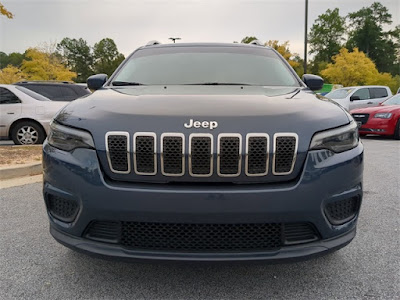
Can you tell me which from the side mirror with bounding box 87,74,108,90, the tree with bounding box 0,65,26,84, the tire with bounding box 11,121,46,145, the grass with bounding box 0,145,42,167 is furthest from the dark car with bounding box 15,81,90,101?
the tree with bounding box 0,65,26,84

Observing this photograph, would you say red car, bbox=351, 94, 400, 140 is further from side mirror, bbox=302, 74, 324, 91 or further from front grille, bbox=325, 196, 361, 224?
front grille, bbox=325, 196, 361, 224

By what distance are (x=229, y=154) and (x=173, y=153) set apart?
0.97 feet

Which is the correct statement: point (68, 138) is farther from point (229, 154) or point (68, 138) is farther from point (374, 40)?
point (374, 40)

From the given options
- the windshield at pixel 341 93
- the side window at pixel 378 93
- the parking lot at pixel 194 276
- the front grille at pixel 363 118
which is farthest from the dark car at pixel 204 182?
the side window at pixel 378 93

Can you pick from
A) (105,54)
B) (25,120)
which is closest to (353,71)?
(25,120)

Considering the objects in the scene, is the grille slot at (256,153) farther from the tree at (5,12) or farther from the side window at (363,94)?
the side window at (363,94)

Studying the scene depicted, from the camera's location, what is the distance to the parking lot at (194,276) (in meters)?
2.15

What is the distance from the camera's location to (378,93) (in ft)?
53.4

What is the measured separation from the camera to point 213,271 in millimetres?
2391

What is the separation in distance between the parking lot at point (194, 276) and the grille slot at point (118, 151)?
0.56 metres

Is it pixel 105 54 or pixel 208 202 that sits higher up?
pixel 208 202

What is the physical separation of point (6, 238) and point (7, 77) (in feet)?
85.4

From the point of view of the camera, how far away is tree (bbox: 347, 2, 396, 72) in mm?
70562

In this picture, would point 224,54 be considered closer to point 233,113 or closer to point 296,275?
point 233,113
